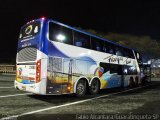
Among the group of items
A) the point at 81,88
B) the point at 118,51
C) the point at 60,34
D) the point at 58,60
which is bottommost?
the point at 81,88

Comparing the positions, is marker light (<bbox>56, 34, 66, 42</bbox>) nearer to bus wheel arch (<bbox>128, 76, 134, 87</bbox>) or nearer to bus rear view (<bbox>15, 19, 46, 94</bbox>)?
bus rear view (<bbox>15, 19, 46, 94</bbox>)

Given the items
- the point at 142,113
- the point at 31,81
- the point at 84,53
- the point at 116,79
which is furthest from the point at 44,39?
the point at 116,79

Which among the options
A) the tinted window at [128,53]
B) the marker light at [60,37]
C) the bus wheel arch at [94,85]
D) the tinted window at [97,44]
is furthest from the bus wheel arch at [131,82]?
the marker light at [60,37]

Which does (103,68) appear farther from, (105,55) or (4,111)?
(4,111)

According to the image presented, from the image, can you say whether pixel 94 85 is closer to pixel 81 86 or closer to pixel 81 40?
pixel 81 86

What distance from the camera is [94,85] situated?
46.7 ft

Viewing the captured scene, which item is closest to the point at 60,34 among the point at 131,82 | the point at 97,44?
the point at 97,44

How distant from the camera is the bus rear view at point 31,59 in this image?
10.5 meters

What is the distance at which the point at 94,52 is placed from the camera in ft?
46.1

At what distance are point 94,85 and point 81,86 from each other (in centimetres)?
154

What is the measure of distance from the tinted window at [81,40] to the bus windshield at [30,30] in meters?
2.20

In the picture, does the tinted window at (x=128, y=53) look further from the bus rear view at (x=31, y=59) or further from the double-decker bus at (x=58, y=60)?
the bus rear view at (x=31, y=59)

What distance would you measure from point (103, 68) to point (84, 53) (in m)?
2.50

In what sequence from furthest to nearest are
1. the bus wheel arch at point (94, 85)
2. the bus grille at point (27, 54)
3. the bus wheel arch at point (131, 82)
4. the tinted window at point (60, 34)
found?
the bus wheel arch at point (131, 82), the bus wheel arch at point (94, 85), the tinted window at point (60, 34), the bus grille at point (27, 54)
